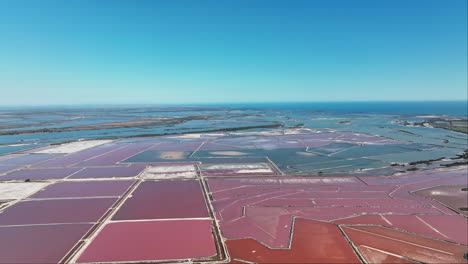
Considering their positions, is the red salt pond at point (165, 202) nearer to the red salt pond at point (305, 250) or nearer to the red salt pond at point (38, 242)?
the red salt pond at point (38, 242)

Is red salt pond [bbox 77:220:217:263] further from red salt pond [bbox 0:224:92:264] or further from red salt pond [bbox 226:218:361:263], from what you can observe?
red salt pond [bbox 226:218:361:263]

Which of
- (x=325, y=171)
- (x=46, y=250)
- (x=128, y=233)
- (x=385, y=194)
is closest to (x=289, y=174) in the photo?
(x=325, y=171)

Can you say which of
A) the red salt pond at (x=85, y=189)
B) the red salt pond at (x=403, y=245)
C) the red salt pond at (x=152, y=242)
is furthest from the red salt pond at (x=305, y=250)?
the red salt pond at (x=85, y=189)

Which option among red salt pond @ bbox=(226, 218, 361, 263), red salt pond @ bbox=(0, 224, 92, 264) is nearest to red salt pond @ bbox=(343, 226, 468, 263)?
red salt pond @ bbox=(226, 218, 361, 263)

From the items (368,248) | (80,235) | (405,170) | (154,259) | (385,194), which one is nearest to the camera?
(154,259)

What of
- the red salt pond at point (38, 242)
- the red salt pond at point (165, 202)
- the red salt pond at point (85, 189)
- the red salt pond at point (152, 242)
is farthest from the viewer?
the red salt pond at point (85, 189)

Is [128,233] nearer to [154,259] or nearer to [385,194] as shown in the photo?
[154,259]
